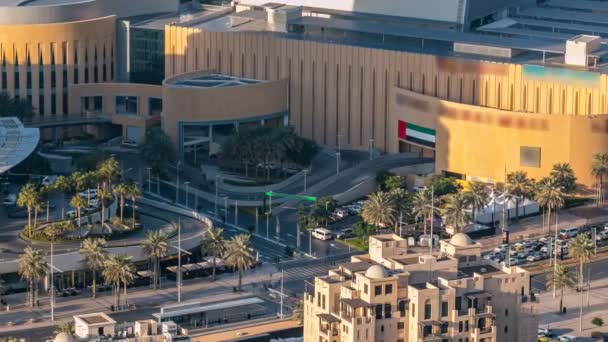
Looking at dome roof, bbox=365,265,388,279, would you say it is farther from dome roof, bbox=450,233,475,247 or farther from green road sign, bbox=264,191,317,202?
green road sign, bbox=264,191,317,202

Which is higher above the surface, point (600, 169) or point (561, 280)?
point (600, 169)

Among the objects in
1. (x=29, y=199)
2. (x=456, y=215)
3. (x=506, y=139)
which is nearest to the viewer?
(x=29, y=199)

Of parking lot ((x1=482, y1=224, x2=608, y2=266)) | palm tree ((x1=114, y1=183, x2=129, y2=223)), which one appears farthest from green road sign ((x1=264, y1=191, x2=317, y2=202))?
parking lot ((x1=482, y1=224, x2=608, y2=266))

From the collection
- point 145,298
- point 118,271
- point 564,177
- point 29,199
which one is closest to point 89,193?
point 29,199

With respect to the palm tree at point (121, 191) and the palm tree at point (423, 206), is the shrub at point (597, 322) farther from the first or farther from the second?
the palm tree at point (121, 191)

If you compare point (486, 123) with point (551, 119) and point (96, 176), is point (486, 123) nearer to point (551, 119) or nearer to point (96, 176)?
point (551, 119)

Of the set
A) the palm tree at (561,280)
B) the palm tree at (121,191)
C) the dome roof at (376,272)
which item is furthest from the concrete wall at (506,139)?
the dome roof at (376,272)

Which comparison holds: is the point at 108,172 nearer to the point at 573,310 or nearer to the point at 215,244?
the point at 215,244
